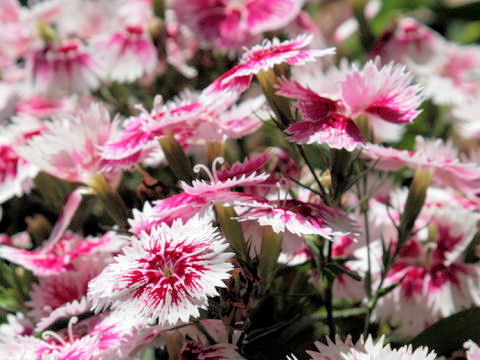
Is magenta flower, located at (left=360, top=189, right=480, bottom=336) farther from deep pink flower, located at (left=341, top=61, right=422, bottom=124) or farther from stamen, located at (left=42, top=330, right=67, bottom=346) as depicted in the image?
stamen, located at (left=42, top=330, right=67, bottom=346)

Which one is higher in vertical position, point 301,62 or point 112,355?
point 301,62

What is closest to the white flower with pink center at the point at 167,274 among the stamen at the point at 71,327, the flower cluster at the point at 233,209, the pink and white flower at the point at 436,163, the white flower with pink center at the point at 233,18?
the flower cluster at the point at 233,209

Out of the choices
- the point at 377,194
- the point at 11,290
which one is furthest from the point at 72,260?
the point at 377,194

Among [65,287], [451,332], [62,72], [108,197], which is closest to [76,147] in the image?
[108,197]

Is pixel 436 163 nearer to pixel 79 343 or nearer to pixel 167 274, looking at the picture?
pixel 167 274

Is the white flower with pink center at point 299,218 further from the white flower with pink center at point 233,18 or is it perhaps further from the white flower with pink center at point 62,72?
the white flower with pink center at point 62,72

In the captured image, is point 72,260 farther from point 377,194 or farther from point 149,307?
point 377,194
